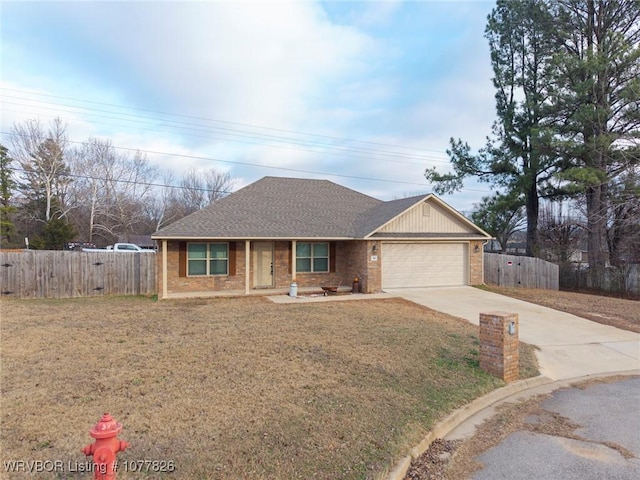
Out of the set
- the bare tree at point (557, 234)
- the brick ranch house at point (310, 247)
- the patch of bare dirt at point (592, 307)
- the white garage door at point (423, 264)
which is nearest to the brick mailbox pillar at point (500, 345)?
the patch of bare dirt at point (592, 307)

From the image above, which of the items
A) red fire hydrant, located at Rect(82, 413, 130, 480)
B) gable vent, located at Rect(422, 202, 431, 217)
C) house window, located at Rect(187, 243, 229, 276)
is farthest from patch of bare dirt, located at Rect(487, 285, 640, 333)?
red fire hydrant, located at Rect(82, 413, 130, 480)

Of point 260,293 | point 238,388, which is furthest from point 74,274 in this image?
point 238,388

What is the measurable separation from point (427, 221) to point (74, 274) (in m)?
14.1

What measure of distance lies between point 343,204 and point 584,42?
16197mm

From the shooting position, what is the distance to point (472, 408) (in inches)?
203

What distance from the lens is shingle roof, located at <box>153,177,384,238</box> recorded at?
14953 millimetres

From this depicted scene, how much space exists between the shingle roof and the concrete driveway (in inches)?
183

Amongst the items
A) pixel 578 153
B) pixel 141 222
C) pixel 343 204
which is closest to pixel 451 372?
pixel 343 204

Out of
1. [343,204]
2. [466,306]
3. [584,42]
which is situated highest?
[584,42]

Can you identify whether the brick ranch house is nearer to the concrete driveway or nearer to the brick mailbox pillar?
the concrete driveway

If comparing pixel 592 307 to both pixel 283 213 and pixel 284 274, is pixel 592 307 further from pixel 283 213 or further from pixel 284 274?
pixel 283 213

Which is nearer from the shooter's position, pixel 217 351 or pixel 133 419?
pixel 133 419

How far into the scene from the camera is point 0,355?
6.52 meters

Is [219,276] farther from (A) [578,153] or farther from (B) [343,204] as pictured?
(A) [578,153]
